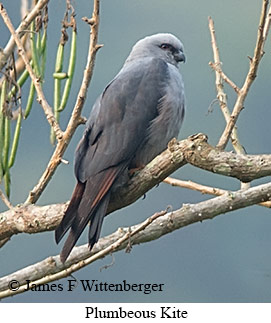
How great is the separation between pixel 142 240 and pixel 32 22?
1.27m

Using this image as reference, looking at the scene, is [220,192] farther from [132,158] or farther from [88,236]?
[88,236]

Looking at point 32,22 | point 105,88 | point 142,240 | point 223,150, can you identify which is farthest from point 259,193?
point 32,22

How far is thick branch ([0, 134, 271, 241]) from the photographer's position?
8.16 ft

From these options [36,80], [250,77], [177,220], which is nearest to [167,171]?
[177,220]

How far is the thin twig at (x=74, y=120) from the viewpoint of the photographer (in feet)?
8.98

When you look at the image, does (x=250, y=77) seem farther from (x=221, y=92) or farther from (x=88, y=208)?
(x=88, y=208)

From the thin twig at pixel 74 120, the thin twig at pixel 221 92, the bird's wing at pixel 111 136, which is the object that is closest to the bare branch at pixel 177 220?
the bird's wing at pixel 111 136

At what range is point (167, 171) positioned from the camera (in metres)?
2.60

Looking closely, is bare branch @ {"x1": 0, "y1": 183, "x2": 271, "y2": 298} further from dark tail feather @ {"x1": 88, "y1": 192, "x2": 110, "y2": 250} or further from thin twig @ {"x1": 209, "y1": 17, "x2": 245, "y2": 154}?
thin twig @ {"x1": 209, "y1": 17, "x2": 245, "y2": 154}

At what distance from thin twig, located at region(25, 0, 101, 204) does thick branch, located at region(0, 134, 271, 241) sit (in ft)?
0.45

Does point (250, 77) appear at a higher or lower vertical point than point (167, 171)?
higher

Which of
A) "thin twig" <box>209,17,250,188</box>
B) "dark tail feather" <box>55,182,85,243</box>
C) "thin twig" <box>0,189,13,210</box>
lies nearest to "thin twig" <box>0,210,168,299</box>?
"dark tail feather" <box>55,182,85,243</box>

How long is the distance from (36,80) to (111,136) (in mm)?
488

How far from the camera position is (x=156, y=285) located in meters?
3.07
